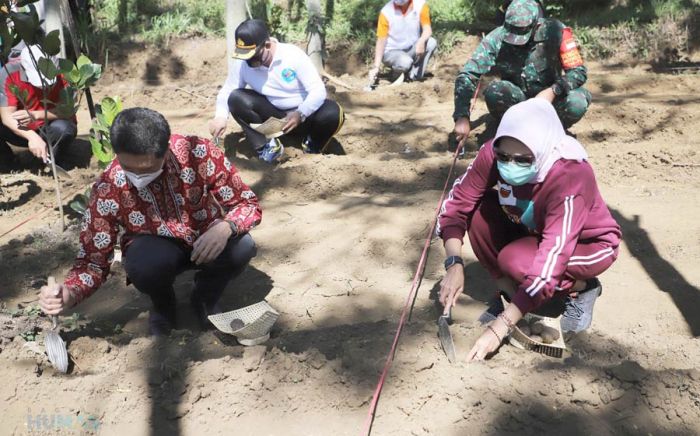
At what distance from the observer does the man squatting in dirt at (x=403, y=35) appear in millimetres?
7941

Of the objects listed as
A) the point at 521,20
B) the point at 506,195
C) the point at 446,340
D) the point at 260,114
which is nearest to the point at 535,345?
the point at 446,340

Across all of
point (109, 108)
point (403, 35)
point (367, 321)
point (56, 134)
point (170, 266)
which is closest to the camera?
point (170, 266)

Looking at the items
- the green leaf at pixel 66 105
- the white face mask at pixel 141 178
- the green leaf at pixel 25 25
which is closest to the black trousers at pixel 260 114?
the green leaf at pixel 66 105

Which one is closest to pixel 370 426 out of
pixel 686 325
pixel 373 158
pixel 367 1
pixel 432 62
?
pixel 686 325

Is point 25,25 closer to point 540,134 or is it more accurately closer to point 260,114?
point 260,114

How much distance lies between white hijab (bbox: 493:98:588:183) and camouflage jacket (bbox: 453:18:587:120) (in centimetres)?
220

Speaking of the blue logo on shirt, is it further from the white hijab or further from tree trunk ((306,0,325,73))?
the white hijab

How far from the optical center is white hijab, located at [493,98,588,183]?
257cm

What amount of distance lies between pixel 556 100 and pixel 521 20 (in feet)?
2.18

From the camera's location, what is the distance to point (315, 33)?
25.1ft

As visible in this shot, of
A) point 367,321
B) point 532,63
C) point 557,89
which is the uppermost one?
point 532,63

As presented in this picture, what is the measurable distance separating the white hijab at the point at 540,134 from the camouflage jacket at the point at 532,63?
2196 mm

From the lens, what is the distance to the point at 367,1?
9.93 meters

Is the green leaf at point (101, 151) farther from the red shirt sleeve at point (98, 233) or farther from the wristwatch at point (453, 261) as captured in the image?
the wristwatch at point (453, 261)
